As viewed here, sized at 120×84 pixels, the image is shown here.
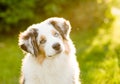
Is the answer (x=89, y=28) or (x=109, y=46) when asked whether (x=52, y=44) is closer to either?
(x=109, y=46)

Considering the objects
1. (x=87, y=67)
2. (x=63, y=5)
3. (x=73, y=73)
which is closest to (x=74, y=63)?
(x=73, y=73)

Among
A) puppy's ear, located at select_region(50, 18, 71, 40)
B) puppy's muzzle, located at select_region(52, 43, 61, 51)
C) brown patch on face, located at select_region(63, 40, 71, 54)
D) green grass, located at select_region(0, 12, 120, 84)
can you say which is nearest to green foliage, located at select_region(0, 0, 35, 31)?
green grass, located at select_region(0, 12, 120, 84)

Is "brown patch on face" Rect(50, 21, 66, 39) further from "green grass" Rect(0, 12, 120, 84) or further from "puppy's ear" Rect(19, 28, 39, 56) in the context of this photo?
"green grass" Rect(0, 12, 120, 84)

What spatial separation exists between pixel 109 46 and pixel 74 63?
14.5 feet

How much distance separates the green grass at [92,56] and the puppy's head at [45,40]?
7.35ft

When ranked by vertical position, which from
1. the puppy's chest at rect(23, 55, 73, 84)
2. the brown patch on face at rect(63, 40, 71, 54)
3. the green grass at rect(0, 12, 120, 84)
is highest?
the green grass at rect(0, 12, 120, 84)

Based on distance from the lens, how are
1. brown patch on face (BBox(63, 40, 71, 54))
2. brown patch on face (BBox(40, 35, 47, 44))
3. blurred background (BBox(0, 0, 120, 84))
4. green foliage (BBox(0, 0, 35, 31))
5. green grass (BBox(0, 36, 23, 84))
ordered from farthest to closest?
green foliage (BBox(0, 0, 35, 31)) → blurred background (BBox(0, 0, 120, 84)) → green grass (BBox(0, 36, 23, 84)) → brown patch on face (BBox(63, 40, 71, 54)) → brown patch on face (BBox(40, 35, 47, 44))

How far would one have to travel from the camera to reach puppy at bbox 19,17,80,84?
21.5 ft

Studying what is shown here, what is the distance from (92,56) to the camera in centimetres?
1077

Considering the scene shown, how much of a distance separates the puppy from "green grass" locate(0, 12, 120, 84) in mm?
1891

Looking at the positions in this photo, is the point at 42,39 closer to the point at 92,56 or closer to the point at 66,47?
the point at 66,47

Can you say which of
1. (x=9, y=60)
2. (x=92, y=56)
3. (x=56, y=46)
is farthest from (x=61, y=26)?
(x=9, y=60)

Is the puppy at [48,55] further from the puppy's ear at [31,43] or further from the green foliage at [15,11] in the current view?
the green foliage at [15,11]

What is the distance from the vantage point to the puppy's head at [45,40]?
6.45 m
